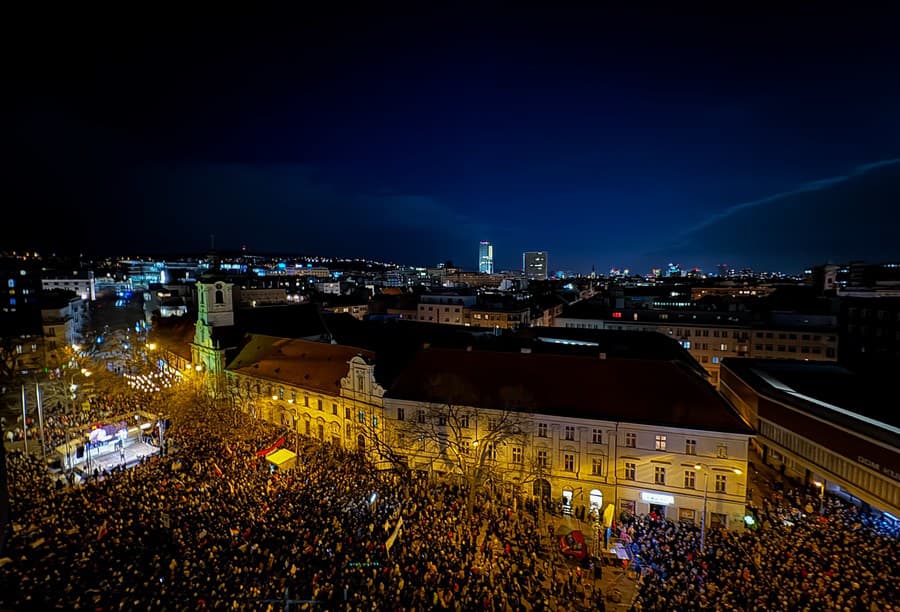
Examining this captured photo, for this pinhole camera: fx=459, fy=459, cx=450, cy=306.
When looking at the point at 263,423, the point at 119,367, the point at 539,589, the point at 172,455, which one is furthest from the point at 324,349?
the point at 119,367

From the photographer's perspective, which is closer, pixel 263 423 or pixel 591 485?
pixel 591 485

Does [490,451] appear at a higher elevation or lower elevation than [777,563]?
higher

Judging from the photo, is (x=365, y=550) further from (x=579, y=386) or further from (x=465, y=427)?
(x=579, y=386)

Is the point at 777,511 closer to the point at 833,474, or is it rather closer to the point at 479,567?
the point at 833,474

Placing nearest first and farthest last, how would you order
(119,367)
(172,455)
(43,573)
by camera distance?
1. (43,573)
2. (172,455)
3. (119,367)

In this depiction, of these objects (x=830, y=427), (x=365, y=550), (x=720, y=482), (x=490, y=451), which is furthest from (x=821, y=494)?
(x=365, y=550)

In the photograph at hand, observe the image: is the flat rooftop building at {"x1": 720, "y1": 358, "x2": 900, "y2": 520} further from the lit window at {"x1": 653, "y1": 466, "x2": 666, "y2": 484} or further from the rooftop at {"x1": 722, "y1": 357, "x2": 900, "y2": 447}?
the lit window at {"x1": 653, "y1": 466, "x2": 666, "y2": 484}

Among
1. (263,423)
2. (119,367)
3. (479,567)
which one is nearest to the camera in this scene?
(479,567)
